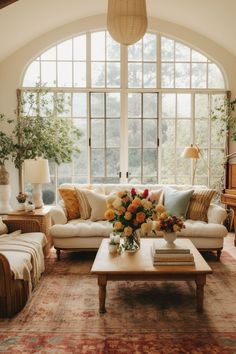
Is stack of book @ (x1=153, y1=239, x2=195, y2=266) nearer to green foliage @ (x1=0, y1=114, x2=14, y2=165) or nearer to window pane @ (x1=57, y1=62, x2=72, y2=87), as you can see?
green foliage @ (x1=0, y1=114, x2=14, y2=165)

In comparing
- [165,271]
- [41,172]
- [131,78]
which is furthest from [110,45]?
[165,271]

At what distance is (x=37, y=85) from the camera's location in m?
6.16

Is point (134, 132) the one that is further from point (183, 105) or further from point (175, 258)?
point (175, 258)

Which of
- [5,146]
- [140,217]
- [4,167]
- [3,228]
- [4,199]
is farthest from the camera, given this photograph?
[5,146]

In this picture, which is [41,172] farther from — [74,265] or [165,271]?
[165,271]

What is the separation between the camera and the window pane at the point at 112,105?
6336 mm

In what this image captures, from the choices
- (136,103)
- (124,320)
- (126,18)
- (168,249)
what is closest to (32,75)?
(136,103)

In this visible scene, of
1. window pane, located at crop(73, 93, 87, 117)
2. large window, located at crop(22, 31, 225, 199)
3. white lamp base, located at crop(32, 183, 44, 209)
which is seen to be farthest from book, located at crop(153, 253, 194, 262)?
window pane, located at crop(73, 93, 87, 117)

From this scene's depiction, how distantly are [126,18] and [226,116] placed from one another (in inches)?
141

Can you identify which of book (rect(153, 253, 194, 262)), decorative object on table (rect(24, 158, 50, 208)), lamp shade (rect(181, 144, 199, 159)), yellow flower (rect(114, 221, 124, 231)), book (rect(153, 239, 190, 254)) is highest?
lamp shade (rect(181, 144, 199, 159))

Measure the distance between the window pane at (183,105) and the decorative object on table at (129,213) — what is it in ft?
10.8

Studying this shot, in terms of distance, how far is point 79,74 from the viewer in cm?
634

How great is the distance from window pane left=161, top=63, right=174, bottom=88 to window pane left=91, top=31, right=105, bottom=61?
1047 millimetres

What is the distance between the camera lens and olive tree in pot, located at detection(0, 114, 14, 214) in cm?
529
